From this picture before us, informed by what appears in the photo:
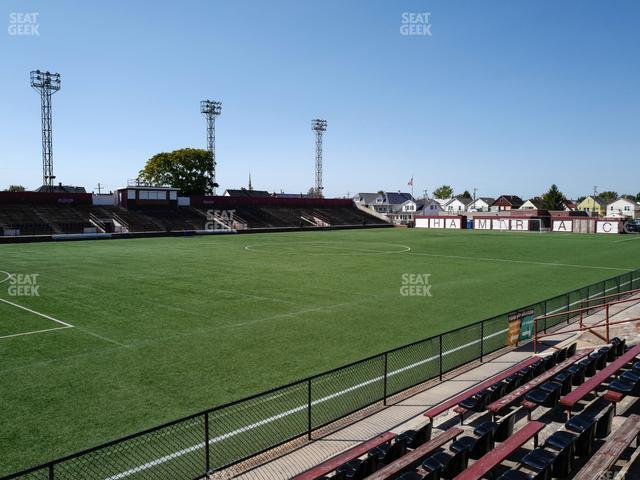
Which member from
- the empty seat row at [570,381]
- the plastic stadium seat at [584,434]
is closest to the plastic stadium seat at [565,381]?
the empty seat row at [570,381]

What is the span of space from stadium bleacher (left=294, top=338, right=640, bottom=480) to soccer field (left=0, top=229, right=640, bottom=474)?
446cm

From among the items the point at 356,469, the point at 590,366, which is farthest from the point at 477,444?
the point at 590,366

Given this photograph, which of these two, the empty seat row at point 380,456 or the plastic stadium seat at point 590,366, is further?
the plastic stadium seat at point 590,366

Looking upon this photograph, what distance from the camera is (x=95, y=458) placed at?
8531mm

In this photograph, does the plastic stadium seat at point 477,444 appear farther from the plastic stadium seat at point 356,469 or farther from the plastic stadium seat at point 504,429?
the plastic stadium seat at point 356,469

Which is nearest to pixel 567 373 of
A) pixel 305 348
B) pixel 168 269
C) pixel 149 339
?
pixel 305 348

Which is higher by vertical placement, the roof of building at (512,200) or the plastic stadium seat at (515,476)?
the roof of building at (512,200)

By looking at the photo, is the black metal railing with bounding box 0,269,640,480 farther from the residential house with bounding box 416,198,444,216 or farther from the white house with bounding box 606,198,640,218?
the white house with bounding box 606,198,640,218

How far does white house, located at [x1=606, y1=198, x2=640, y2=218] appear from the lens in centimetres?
13095

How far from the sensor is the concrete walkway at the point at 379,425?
26.0 ft

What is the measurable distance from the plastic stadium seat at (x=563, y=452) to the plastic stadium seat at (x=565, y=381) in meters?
2.43

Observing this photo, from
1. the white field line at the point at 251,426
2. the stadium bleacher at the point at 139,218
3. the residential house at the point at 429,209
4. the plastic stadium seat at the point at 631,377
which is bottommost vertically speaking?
the white field line at the point at 251,426

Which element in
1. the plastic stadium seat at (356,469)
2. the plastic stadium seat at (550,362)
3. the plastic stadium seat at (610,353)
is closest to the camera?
the plastic stadium seat at (356,469)

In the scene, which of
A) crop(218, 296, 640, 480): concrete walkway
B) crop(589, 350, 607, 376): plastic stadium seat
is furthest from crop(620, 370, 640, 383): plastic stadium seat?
crop(218, 296, 640, 480): concrete walkway
